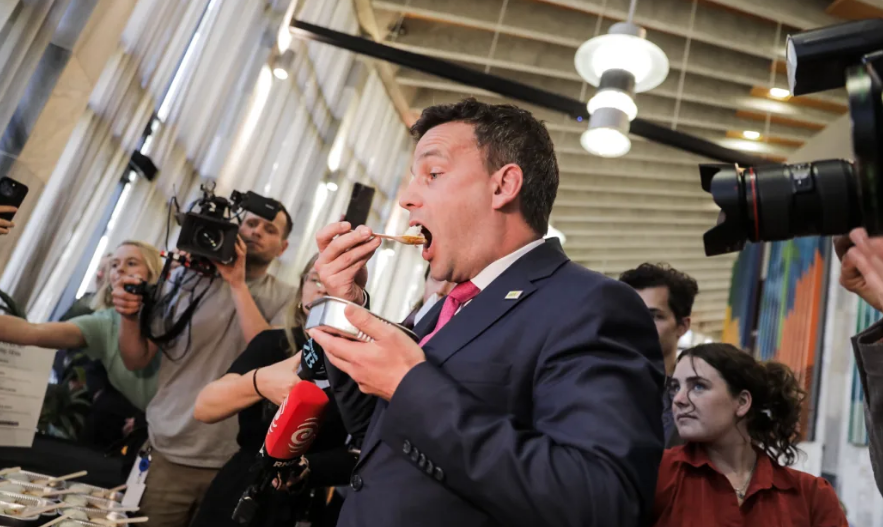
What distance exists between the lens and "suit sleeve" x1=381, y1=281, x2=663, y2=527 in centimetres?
94

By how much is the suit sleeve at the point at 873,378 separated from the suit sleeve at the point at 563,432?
1.08 ft

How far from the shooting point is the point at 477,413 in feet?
3.28

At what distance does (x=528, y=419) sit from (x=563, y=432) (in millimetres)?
112

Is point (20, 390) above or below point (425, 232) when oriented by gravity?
below

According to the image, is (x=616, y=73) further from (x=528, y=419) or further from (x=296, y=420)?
(x=528, y=419)

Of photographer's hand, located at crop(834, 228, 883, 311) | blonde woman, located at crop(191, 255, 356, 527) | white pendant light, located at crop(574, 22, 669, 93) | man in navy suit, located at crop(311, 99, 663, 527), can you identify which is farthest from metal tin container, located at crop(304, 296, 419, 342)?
white pendant light, located at crop(574, 22, 669, 93)

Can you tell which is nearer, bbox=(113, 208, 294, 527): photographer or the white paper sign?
the white paper sign

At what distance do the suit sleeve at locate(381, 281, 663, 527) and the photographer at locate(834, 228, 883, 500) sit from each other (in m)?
0.32

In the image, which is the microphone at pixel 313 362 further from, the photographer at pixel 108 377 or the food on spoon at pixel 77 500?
the photographer at pixel 108 377

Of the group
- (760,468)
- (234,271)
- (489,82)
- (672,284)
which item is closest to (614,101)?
(672,284)

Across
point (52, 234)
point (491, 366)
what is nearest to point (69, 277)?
point (52, 234)

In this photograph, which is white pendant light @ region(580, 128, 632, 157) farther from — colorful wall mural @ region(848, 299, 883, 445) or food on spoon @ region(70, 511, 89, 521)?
food on spoon @ region(70, 511, 89, 521)

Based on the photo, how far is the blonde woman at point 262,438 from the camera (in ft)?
6.43

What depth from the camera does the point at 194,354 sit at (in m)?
2.84
